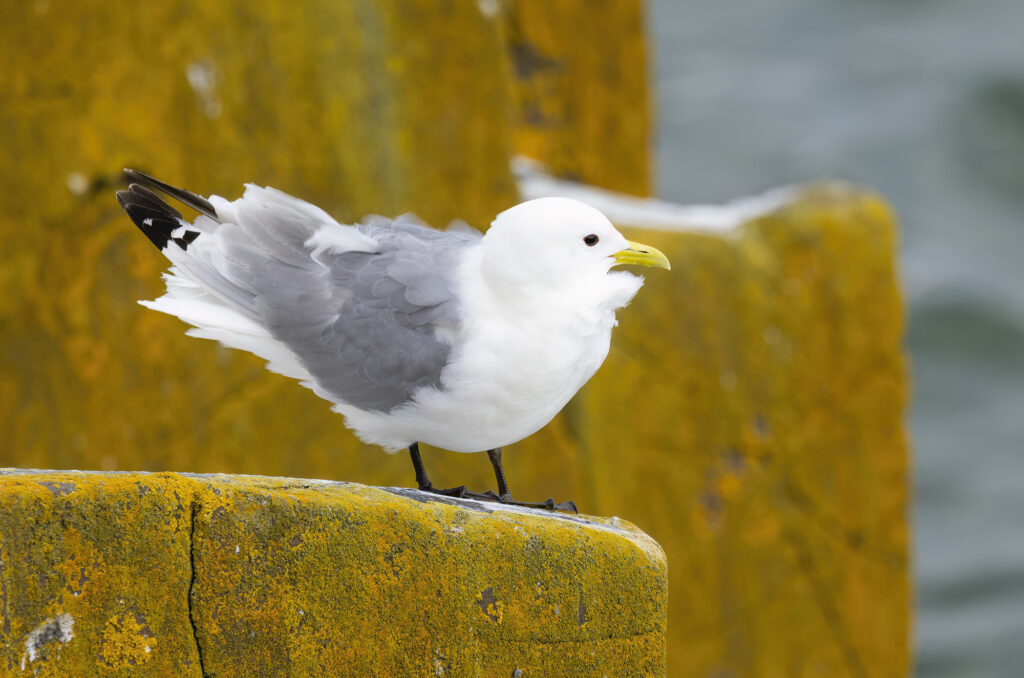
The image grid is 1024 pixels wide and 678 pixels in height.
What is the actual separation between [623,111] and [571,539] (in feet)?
16.9

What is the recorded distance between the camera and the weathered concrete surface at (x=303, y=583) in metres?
2.00

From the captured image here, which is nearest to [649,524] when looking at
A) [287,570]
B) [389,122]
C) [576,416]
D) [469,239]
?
[576,416]

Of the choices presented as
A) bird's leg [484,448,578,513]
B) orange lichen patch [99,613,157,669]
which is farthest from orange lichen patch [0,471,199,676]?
bird's leg [484,448,578,513]

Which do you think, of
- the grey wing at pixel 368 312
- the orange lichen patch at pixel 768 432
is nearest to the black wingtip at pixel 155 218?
the grey wing at pixel 368 312

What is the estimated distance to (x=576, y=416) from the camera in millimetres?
5852

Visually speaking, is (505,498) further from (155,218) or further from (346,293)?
(155,218)

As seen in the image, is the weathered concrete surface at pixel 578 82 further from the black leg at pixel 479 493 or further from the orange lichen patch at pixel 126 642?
the orange lichen patch at pixel 126 642

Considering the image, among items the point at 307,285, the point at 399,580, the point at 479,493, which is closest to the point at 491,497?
the point at 479,493

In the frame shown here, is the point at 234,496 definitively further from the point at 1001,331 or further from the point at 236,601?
the point at 1001,331

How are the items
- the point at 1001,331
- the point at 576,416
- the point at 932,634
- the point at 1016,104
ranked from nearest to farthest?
1. the point at 576,416
2. the point at 932,634
3. the point at 1001,331
4. the point at 1016,104

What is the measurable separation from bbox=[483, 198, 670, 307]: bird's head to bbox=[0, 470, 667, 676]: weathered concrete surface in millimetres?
459

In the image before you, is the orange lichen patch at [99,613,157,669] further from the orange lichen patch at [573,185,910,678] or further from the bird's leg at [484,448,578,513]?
the orange lichen patch at [573,185,910,678]

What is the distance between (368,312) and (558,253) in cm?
48

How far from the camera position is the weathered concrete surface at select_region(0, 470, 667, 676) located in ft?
6.56
